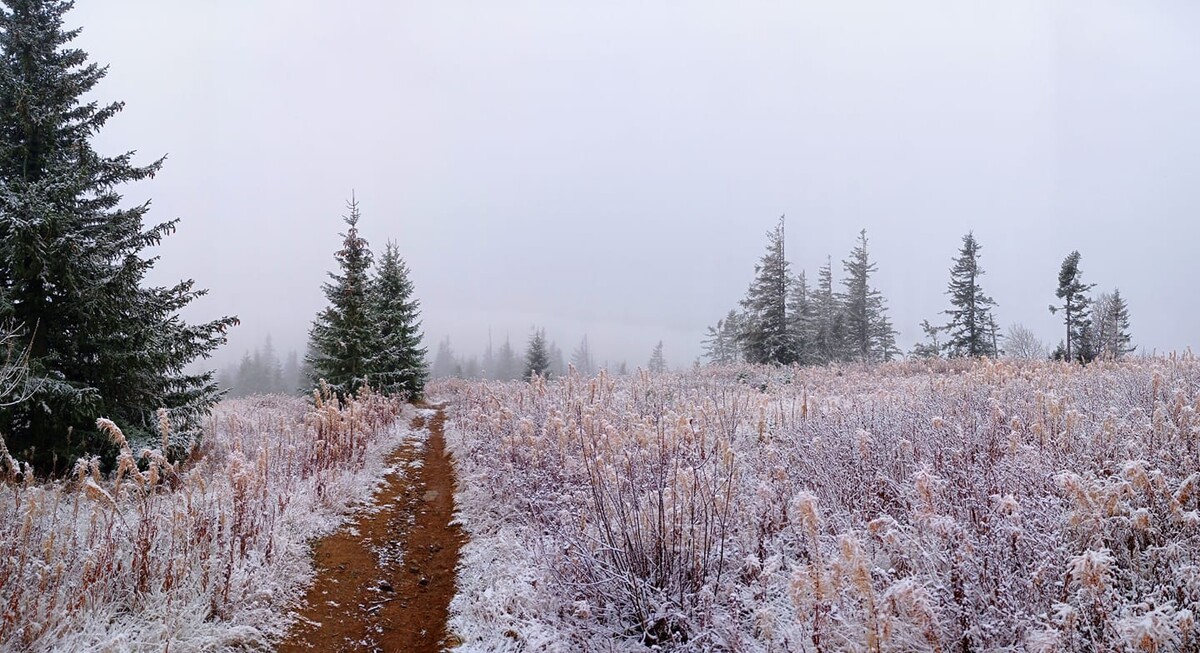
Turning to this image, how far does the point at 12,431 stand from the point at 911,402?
1288 centimetres

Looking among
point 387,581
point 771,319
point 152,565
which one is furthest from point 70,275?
point 771,319

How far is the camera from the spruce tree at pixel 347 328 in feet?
64.1

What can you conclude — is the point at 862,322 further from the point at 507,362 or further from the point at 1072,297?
the point at 507,362

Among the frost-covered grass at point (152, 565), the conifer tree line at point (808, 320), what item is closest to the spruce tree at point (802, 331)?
the conifer tree line at point (808, 320)

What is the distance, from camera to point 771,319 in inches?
1169

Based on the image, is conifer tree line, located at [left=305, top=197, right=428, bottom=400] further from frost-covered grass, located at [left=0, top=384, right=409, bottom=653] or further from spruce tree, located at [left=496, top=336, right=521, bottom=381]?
spruce tree, located at [left=496, top=336, right=521, bottom=381]

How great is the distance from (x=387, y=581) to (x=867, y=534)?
5.05 meters

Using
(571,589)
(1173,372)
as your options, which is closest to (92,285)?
(571,589)

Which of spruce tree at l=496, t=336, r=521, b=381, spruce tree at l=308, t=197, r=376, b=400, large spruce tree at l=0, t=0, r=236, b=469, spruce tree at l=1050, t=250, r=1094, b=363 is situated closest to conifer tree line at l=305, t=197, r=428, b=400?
spruce tree at l=308, t=197, r=376, b=400

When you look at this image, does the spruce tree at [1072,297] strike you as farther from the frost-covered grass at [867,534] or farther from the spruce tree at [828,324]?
the frost-covered grass at [867,534]

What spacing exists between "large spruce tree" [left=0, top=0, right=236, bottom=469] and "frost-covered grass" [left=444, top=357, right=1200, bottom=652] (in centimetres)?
565

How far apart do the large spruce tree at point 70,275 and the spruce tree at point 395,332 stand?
1176 cm

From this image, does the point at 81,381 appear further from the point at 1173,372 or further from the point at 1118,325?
the point at 1118,325

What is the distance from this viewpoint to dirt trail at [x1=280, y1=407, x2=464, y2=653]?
15.9 ft
